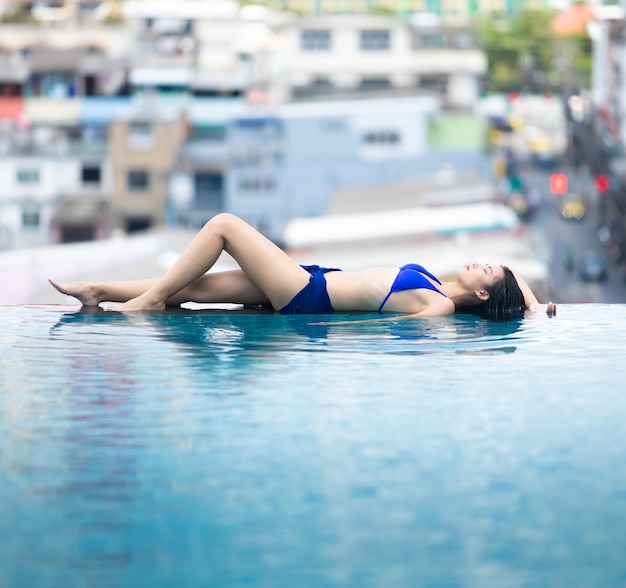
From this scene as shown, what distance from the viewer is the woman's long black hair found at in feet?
11.7

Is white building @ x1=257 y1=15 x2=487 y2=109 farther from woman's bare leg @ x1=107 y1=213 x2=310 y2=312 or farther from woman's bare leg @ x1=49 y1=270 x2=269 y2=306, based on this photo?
woman's bare leg @ x1=107 y1=213 x2=310 y2=312

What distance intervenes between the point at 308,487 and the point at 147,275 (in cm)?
2038

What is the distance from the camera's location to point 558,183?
4388cm

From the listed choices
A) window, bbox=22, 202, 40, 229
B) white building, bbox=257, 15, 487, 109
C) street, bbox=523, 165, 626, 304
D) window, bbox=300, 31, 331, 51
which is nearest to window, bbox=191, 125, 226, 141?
white building, bbox=257, 15, 487, 109

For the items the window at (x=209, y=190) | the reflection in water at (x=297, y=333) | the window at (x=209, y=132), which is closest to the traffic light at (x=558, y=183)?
the window at (x=209, y=132)

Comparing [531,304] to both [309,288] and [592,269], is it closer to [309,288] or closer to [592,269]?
[309,288]

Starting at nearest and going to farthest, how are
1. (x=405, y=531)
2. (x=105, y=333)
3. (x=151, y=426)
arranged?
1. (x=405, y=531)
2. (x=151, y=426)
3. (x=105, y=333)

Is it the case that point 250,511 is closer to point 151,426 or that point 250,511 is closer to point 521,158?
point 151,426

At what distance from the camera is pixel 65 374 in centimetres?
276

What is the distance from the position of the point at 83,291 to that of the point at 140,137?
3059 centimetres

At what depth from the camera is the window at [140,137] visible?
1328 inches

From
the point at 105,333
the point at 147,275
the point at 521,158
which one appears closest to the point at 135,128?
the point at 147,275

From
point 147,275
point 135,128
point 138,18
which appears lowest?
point 147,275

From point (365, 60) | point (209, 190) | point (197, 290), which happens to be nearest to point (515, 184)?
point (365, 60)
